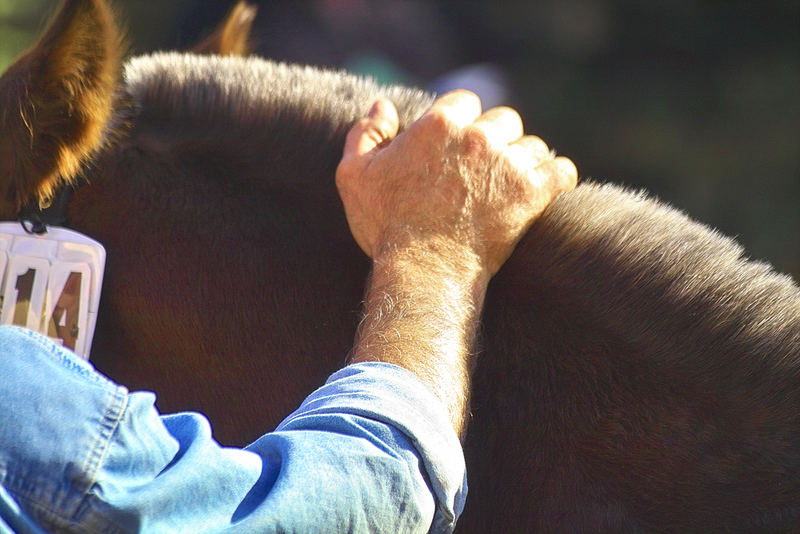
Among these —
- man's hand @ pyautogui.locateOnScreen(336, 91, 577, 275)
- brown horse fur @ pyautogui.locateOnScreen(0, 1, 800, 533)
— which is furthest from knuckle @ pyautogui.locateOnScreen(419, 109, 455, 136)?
brown horse fur @ pyautogui.locateOnScreen(0, 1, 800, 533)

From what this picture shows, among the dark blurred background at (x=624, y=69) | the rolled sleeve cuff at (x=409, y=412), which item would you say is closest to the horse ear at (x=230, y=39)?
the rolled sleeve cuff at (x=409, y=412)

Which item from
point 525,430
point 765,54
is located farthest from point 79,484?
point 765,54

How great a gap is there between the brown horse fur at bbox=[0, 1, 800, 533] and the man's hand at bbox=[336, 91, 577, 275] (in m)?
0.05

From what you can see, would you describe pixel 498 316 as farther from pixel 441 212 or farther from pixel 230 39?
pixel 230 39

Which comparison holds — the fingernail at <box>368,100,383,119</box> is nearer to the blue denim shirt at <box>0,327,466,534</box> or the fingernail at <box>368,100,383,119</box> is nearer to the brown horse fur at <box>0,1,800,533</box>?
the brown horse fur at <box>0,1,800,533</box>

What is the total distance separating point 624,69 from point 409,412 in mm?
3975

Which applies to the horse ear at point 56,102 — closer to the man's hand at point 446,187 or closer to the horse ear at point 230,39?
the man's hand at point 446,187

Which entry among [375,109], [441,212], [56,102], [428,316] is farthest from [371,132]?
[56,102]

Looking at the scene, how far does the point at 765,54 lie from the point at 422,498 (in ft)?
13.1

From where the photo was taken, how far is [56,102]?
944 mm

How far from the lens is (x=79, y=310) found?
3.27ft

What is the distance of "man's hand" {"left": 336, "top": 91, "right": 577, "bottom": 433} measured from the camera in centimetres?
92

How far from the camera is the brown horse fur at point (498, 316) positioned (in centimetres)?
94

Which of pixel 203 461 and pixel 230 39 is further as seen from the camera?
pixel 230 39
